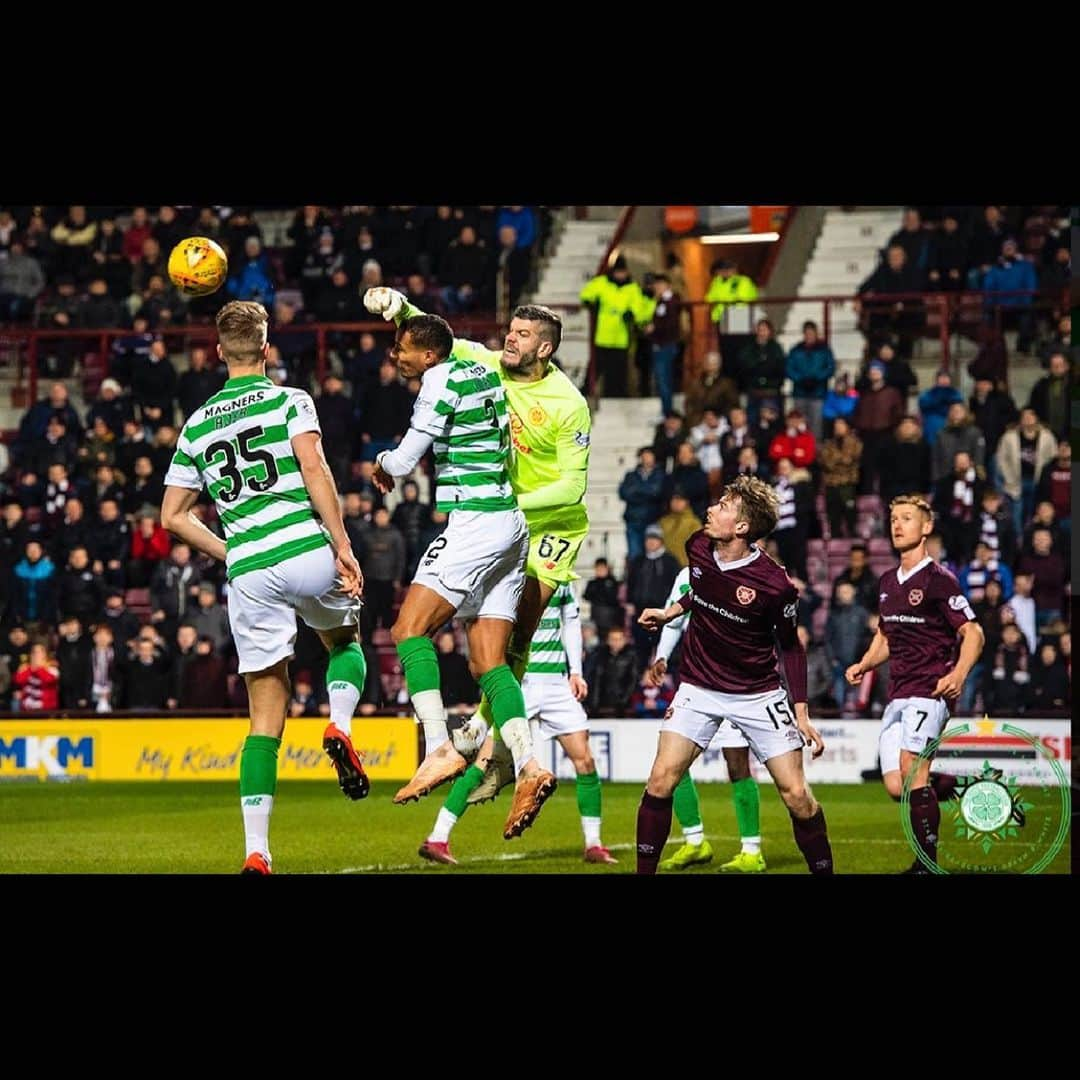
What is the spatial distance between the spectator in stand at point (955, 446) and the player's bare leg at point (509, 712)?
1152cm

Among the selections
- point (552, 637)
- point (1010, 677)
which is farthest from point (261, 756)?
point (1010, 677)

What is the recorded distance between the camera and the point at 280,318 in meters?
23.5

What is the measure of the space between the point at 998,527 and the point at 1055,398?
6.34 feet

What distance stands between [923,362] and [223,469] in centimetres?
1555

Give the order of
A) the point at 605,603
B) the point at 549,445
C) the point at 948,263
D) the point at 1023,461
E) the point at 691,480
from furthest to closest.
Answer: the point at 948,263 → the point at 1023,461 → the point at 691,480 → the point at 605,603 → the point at 549,445

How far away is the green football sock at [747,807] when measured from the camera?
11.3 m

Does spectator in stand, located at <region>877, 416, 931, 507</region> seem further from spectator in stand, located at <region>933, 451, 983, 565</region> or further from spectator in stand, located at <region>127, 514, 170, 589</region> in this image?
spectator in stand, located at <region>127, 514, 170, 589</region>

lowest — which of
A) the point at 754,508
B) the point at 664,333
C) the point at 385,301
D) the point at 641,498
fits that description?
the point at 754,508

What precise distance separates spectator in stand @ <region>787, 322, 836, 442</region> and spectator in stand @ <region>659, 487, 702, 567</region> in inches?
83.1

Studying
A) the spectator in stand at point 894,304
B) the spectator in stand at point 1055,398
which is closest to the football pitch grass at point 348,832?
the spectator in stand at point 1055,398

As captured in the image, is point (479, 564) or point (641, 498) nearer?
point (479, 564)

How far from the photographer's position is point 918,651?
11.1 metres

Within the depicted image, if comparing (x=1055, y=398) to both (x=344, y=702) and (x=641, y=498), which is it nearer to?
(x=641, y=498)

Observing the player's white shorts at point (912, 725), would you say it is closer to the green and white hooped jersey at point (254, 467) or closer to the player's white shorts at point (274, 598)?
the player's white shorts at point (274, 598)
